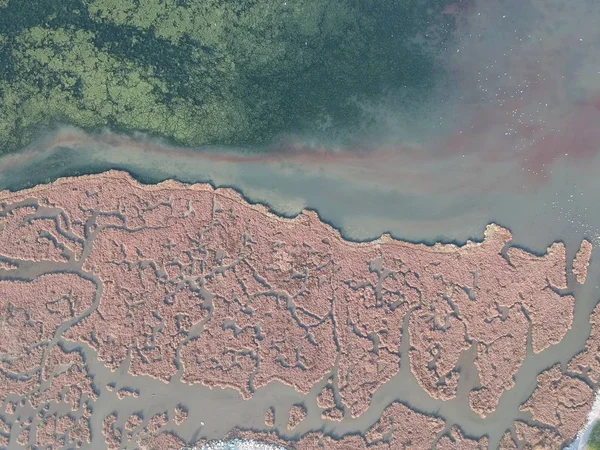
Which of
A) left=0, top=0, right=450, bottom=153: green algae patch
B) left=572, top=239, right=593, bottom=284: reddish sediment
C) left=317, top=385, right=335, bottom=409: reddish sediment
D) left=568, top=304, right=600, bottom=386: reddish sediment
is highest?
left=0, top=0, right=450, bottom=153: green algae patch

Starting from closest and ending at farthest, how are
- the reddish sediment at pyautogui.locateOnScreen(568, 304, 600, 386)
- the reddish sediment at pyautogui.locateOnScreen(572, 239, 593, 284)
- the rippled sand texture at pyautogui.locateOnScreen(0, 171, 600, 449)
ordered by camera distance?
1. the rippled sand texture at pyautogui.locateOnScreen(0, 171, 600, 449)
2. the reddish sediment at pyautogui.locateOnScreen(568, 304, 600, 386)
3. the reddish sediment at pyautogui.locateOnScreen(572, 239, 593, 284)

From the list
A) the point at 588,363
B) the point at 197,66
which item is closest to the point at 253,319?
the point at 197,66

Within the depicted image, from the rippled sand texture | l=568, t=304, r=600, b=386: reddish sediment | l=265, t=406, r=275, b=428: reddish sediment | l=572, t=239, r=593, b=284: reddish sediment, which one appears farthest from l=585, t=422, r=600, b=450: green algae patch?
l=265, t=406, r=275, b=428: reddish sediment

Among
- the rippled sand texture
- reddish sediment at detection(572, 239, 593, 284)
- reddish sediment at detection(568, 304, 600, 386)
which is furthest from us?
reddish sediment at detection(572, 239, 593, 284)

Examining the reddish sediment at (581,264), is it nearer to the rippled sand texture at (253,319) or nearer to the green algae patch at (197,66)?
the rippled sand texture at (253,319)

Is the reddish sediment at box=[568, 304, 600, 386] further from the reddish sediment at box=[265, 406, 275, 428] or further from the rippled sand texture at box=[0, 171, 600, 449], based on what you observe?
the reddish sediment at box=[265, 406, 275, 428]

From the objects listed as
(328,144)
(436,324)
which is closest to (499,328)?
(436,324)
